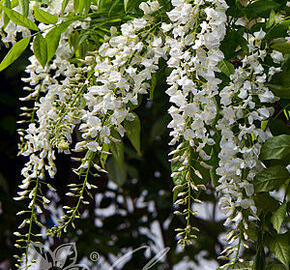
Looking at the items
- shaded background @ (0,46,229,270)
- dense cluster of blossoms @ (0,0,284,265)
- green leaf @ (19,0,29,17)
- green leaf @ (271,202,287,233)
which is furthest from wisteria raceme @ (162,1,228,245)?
shaded background @ (0,46,229,270)

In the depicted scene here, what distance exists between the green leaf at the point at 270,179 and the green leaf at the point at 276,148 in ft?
0.06

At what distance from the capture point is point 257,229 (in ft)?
2.21

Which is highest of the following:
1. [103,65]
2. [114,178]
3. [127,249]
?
[103,65]

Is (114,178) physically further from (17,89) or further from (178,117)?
(178,117)

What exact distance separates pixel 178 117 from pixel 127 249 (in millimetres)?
1098

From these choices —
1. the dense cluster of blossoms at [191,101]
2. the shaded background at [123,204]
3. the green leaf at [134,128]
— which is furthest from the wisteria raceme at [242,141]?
the shaded background at [123,204]

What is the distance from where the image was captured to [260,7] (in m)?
0.70

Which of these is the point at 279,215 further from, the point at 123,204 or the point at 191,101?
the point at 123,204

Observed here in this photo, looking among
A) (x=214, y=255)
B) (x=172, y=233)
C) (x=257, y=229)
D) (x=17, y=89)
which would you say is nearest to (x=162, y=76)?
(x=257, y=229)

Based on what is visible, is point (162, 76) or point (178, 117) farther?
point (162, 76)

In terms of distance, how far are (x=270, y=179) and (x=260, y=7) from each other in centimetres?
24

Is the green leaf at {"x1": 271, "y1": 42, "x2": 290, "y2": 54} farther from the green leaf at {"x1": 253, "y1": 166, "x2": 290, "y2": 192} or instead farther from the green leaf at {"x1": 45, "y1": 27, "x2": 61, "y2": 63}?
the green leaf at {"x1": 45, "y1": 27, "x2": 61, "y2": 63}

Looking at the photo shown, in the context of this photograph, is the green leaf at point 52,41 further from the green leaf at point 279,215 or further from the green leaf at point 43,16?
the green leaf at point 279,215

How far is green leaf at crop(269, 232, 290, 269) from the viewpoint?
64 cm
